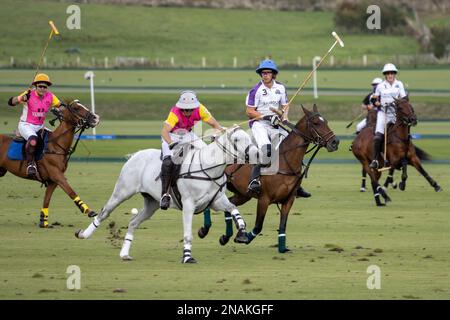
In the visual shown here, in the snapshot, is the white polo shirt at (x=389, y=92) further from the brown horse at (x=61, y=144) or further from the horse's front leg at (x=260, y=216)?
the horse's front leg at (x=260, y=216)

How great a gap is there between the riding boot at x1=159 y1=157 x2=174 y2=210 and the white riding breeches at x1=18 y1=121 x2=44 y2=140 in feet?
17.1

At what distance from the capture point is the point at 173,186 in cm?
1478

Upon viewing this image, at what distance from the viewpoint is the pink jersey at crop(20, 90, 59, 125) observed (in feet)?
63.7

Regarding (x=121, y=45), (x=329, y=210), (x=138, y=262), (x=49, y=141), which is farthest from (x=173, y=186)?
(x=121, y=45)

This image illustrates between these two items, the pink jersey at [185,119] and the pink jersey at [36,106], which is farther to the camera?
the pink jersey at [36,106]

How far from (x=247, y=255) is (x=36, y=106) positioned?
5.65m

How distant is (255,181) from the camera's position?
15.9 metres

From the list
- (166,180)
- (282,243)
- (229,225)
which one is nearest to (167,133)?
(166,180)

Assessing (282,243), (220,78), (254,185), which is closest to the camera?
(282,243)

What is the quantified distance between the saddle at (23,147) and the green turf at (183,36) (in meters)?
54.3

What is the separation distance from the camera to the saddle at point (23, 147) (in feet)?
63.5

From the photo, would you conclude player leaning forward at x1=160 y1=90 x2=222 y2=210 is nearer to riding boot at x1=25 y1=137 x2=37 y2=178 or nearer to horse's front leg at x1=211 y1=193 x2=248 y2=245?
horse's front leg at x1=211 y1=193 x2=248 y2=245

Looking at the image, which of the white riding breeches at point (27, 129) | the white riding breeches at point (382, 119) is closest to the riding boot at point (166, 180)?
the white riding breeches at point (27, 129)

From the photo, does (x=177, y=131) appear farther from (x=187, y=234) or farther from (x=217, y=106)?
(x=217, y=106)
